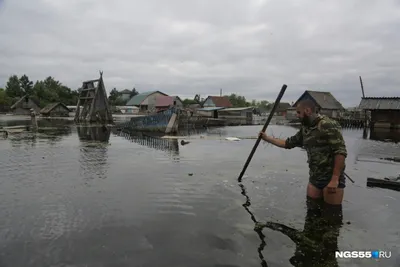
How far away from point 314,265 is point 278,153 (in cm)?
1254

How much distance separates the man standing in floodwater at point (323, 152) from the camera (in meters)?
5.28

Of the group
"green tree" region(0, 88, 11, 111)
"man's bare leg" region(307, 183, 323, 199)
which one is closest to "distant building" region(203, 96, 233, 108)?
"green tree" region(0, 88, 11, 111)

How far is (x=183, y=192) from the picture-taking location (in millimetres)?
8281

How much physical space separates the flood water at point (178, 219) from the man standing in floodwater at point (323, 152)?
0.66 meters

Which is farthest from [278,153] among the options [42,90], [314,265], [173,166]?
[42,90]

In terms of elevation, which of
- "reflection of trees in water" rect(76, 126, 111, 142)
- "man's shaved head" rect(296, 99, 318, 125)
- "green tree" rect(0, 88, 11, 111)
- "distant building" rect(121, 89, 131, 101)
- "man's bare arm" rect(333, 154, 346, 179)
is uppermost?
"distant building" rect(121, 89, 131, 101)

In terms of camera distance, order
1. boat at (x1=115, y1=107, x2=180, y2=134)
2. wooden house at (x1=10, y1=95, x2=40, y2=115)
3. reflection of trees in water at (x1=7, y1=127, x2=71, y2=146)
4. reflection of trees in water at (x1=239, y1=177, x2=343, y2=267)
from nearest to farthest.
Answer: reflection of trees in water at (x1=239, y1=177, x2=343, y2=267) < reflection of trees in water at (x1=7, y1=127, x2=71, y2=146) < boat at (x1=115, y1=107, x2=180, y2=134) < wooden house at (x1=10, y1=95, x2=40, y2=115)

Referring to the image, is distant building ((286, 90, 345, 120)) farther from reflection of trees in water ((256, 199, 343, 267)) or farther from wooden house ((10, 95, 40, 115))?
wooden house ((10, 95, 40, 115))

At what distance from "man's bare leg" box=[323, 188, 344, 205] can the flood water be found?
1.45ft

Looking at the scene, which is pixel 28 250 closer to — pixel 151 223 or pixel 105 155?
pixel 151 223

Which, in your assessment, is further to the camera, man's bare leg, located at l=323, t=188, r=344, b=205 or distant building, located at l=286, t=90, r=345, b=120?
distant building, located at l=286, t=90, r=345, b=120

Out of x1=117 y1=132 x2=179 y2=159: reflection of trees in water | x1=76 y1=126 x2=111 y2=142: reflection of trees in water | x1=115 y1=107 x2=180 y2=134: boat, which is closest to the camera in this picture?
x1=117 y1=132 x2=179 y2=159: reflection of trees in water

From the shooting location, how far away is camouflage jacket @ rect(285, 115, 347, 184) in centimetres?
532

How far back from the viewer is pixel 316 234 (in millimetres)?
5398
